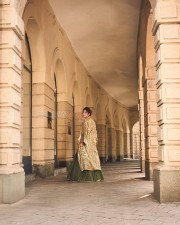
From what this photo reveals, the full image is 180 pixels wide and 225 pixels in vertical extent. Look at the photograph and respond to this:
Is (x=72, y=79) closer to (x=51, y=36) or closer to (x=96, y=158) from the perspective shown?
(x=51, y=36)

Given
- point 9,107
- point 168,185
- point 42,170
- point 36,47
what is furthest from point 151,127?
point 9,107

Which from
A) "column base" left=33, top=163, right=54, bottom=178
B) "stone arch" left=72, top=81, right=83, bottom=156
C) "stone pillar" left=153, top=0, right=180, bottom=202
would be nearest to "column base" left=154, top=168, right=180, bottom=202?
"stone pillar" left=153, top=0, right=180, bottom=202

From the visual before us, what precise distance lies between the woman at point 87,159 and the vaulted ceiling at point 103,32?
14.3ft

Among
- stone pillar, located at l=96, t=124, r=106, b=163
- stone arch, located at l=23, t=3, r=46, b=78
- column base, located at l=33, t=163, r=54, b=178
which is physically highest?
stone arch, located at l=23, t=3, r=46, b=78

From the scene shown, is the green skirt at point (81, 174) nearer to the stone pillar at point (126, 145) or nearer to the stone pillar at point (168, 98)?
the stone pillar at point (168, 98)

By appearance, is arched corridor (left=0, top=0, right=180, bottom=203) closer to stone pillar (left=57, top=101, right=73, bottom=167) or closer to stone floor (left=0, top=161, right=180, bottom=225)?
stone pillar (left=57, top=101, right=73, bottom=167)

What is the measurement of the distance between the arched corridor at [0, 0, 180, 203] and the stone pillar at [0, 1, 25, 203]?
17 millimetres

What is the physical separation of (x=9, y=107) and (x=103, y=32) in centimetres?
915

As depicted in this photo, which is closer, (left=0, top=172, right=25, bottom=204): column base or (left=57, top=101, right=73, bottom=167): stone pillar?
(left=0, top=172, right=25, bottom=204): column base

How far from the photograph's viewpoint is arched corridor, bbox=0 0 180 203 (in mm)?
5488

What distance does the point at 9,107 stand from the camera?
5.56m

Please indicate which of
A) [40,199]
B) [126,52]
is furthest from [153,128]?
[126,52]

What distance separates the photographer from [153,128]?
9.36 meters

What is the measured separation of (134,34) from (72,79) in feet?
11.3
